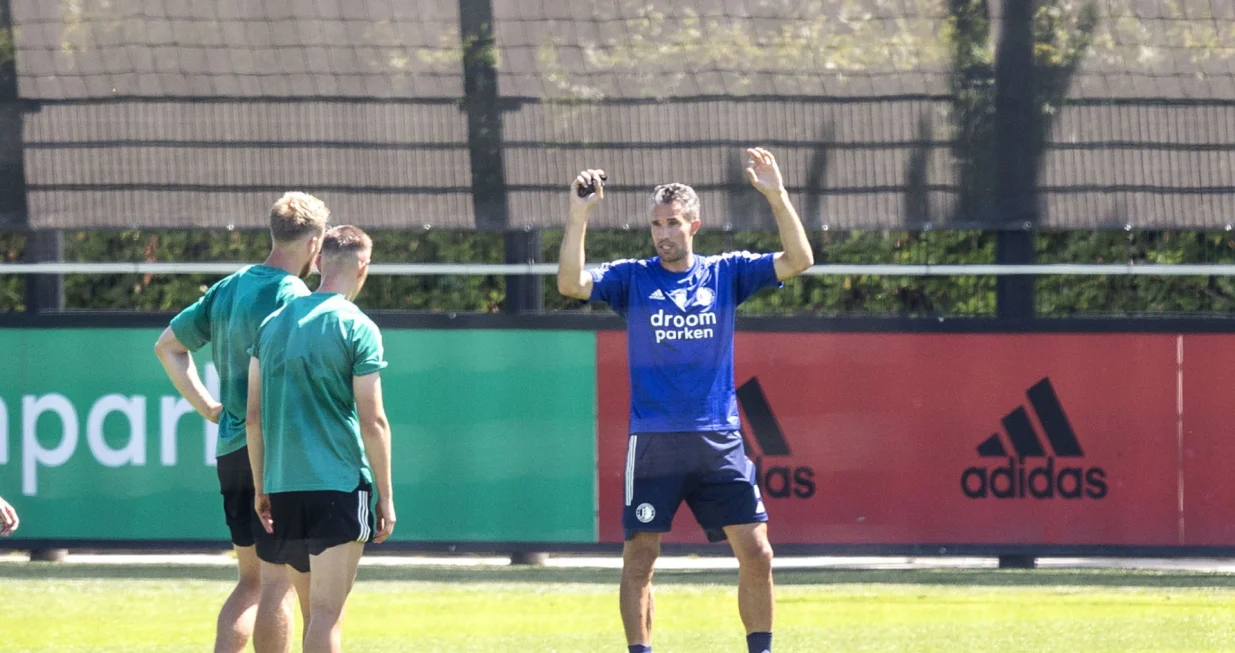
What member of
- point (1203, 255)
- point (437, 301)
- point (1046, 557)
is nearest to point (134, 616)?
point (437, 301)

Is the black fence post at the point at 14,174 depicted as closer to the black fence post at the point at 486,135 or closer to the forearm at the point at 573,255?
the black fence post at the point at 486,135

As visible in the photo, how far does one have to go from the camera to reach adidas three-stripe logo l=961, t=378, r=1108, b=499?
29.0ft

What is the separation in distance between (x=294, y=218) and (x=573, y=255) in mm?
928

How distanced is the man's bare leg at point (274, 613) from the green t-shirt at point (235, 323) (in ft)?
1.39

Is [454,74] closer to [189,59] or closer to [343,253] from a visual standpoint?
[189,59]

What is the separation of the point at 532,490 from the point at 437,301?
1.24m

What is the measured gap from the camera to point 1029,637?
678 cm

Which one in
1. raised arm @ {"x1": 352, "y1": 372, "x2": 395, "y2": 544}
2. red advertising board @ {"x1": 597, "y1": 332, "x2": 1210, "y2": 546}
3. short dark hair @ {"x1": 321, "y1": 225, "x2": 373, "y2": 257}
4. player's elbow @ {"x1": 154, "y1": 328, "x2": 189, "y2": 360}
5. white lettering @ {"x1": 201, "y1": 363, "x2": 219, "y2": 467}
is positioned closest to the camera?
raised arm @ {"x1": 352, "y1": 372, "x2": 395, "y2": 544}

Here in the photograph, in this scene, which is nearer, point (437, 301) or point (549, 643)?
point (549, 643)

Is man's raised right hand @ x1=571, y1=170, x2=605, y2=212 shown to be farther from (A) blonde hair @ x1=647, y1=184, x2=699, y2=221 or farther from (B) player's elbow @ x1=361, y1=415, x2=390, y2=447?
(B) player's elbow @ x1=361, y1=415, x2=390, y2=447

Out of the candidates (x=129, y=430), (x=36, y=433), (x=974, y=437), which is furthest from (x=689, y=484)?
(x=36, y=433)

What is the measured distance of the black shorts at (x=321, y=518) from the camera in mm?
4766

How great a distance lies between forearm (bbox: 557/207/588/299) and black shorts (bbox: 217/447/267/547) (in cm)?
113

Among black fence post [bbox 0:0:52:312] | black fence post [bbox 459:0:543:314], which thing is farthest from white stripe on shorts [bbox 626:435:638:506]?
black fence post [bbox 0:0:52:312]
